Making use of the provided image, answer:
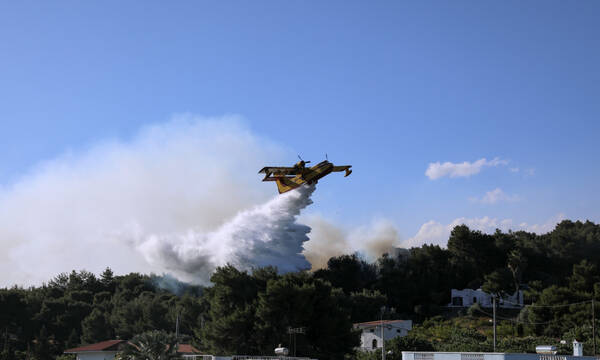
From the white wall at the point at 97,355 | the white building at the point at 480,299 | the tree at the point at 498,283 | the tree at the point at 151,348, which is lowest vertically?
the white wall at the point at 97,355

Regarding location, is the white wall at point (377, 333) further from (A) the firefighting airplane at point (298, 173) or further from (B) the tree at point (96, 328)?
(B) the tree at point (96, 328)

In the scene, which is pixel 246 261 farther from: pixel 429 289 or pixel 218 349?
pixel 218 349

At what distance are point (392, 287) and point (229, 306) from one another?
5414 centimetres

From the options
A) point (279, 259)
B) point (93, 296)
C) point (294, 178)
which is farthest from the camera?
point (93, 296)

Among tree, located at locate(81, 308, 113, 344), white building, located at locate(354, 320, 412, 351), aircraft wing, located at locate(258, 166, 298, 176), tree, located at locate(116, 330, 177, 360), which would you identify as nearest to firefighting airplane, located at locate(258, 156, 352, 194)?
aircraft wing, located at locate(258, 166, 298, 176)

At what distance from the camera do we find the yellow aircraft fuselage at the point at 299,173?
262ft

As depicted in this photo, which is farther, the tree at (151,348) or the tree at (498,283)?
the tree at (498,283)

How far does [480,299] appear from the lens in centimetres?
11625

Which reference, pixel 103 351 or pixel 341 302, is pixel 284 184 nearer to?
pixel 341 302

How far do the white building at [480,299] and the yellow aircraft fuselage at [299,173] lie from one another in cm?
4490

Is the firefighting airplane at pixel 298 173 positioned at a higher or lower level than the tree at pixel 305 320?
higher

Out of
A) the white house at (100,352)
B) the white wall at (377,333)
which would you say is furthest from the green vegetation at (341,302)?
the white house at (100,352)

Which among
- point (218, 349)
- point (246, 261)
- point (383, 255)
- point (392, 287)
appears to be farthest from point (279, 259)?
point (218, 349)

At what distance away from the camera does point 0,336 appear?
Result: 372 ft
